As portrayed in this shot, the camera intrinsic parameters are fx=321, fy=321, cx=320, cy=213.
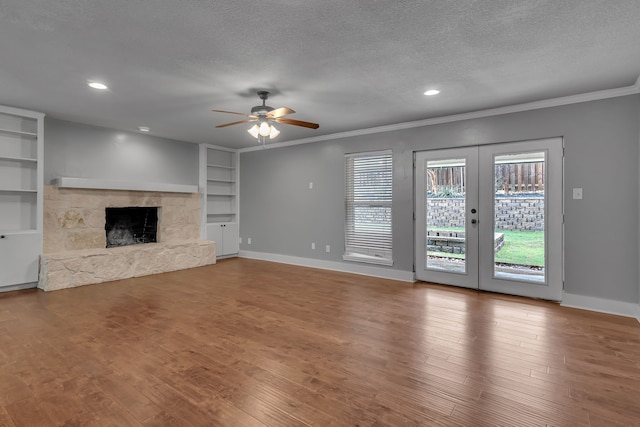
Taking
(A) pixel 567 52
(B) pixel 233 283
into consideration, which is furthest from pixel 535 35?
(B) pixel 233 283

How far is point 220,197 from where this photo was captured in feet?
24.4

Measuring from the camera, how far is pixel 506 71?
3094 mm

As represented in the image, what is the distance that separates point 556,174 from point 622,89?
1062 mm

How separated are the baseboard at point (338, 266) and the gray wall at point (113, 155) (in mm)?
2154

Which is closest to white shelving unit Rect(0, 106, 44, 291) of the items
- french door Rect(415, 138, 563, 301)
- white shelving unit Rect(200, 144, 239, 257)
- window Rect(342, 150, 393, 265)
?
white shelving unit Rect(200, 144, 239, 257)

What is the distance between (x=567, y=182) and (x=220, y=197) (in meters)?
6.37

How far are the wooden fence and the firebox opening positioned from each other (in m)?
5.23

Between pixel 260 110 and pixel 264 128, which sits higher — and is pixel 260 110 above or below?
above

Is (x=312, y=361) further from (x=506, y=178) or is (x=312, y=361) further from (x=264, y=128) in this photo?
(x=506, y=178)

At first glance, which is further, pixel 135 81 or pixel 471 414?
pixel 135 81

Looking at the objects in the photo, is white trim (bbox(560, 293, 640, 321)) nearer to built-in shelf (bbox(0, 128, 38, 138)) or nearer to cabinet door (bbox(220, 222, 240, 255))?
cabinet door (bbox(220, 222, 240, 255))

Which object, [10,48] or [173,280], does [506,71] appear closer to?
[10,48]

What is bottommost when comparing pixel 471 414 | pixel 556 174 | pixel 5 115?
pixel 471 414

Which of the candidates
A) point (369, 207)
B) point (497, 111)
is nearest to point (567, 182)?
point (497, 111)
